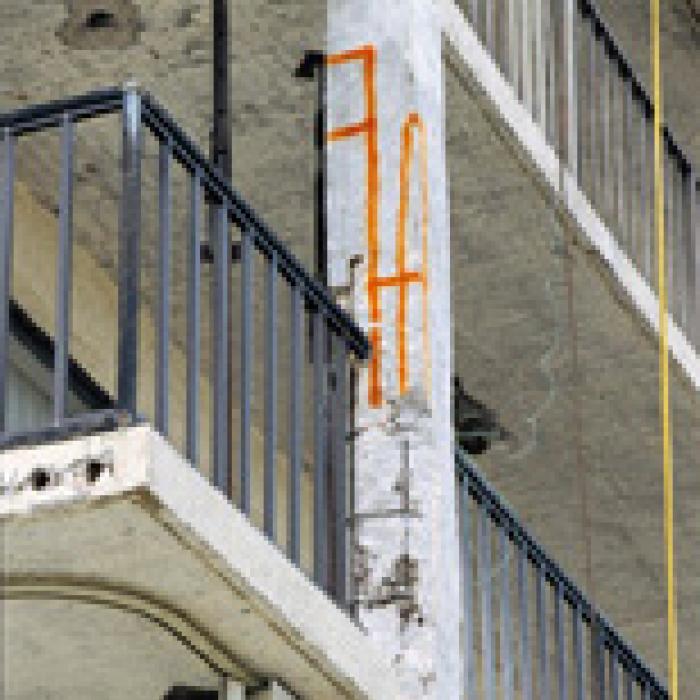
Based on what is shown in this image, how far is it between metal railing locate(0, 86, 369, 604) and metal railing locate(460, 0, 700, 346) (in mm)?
2576

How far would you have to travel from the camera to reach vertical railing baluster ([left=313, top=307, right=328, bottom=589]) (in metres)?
12.4

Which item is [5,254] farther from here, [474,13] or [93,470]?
[474,13]

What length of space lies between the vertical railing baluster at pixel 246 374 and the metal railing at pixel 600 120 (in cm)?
305

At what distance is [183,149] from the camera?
37.6 feet

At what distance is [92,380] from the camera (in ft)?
49.8

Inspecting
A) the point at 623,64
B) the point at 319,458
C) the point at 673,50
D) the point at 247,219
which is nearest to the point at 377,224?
the point at 319,458

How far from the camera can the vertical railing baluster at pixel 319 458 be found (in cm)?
1237

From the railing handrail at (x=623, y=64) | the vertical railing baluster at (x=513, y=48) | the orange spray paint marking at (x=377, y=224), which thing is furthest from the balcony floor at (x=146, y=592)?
the railing handrail at (x=623, y=64)

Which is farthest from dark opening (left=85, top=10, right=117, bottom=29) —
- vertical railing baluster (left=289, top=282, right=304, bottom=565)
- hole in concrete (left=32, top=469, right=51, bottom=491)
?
hole in concrete (left=32, top=469, right=51, bottom=491)

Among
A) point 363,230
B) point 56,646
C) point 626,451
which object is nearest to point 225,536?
point 56,646

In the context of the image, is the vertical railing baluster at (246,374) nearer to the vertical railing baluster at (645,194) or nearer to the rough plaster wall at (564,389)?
the rough plaster wall at (564,389)

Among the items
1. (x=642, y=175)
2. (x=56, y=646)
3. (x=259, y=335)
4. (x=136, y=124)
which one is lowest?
(x=56, y=646)

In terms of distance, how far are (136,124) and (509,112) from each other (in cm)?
365

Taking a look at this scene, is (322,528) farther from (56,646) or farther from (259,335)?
(259,335)
